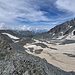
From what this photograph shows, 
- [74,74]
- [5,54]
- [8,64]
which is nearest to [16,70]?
[8,64]

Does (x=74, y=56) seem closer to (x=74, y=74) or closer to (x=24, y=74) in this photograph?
(x=74, y=74)

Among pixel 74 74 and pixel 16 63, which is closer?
pixel 16 63

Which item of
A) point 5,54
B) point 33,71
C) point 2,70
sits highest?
point 5,54

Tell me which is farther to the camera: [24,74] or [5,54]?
[5,54]

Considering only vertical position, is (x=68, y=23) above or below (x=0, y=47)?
above

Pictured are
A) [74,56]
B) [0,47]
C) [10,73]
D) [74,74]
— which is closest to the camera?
[10,73]

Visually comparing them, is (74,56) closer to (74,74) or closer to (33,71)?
(74,74)

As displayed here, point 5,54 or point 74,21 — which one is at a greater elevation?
point 74,21

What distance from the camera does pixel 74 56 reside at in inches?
415

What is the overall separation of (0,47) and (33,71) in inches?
122

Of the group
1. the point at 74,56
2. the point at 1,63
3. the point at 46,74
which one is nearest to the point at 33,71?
the point at 46,74

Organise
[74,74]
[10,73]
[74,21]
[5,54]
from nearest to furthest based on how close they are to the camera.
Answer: [10,73]
[5,54]
[74,74]
[74,21]

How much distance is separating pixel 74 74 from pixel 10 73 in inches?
217

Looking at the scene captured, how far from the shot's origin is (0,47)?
4.80m
